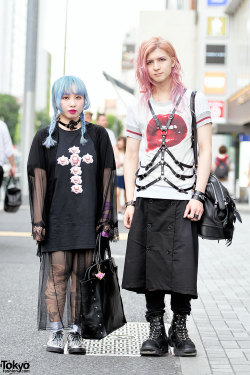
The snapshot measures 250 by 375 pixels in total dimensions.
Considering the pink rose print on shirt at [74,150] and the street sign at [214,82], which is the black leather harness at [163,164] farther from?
the street sign at [214,82]

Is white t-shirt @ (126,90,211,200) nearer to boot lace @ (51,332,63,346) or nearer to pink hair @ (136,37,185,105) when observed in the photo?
pink hair @ (136,37,185,105)

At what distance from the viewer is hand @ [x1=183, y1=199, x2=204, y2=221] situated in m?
4.37

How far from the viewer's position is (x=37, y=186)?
4.54m

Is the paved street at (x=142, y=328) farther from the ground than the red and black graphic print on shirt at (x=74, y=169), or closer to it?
closer to it

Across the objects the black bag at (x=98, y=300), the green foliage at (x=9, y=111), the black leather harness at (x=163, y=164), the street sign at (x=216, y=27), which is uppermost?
the green foliage at (x=9, y=111)

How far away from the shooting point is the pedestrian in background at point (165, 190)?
14.5 ft

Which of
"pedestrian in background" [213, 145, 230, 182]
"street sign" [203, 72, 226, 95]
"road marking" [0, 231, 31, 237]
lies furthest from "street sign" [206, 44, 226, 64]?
"road marking" [0, 231, 31, 237]

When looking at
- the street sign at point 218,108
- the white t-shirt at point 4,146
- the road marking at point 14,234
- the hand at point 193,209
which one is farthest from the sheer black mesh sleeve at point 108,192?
the street sign at point 218,108

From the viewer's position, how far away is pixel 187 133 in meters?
4.47

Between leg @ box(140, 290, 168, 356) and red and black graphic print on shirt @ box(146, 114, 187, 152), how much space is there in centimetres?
87

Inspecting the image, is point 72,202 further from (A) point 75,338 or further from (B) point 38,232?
(A) point 75,338

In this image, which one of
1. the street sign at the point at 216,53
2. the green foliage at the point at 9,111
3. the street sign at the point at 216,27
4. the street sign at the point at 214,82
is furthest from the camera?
the green foliage at the point at 9,111

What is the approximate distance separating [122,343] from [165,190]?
113 centimetres

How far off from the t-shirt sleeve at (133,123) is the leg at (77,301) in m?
0.73
